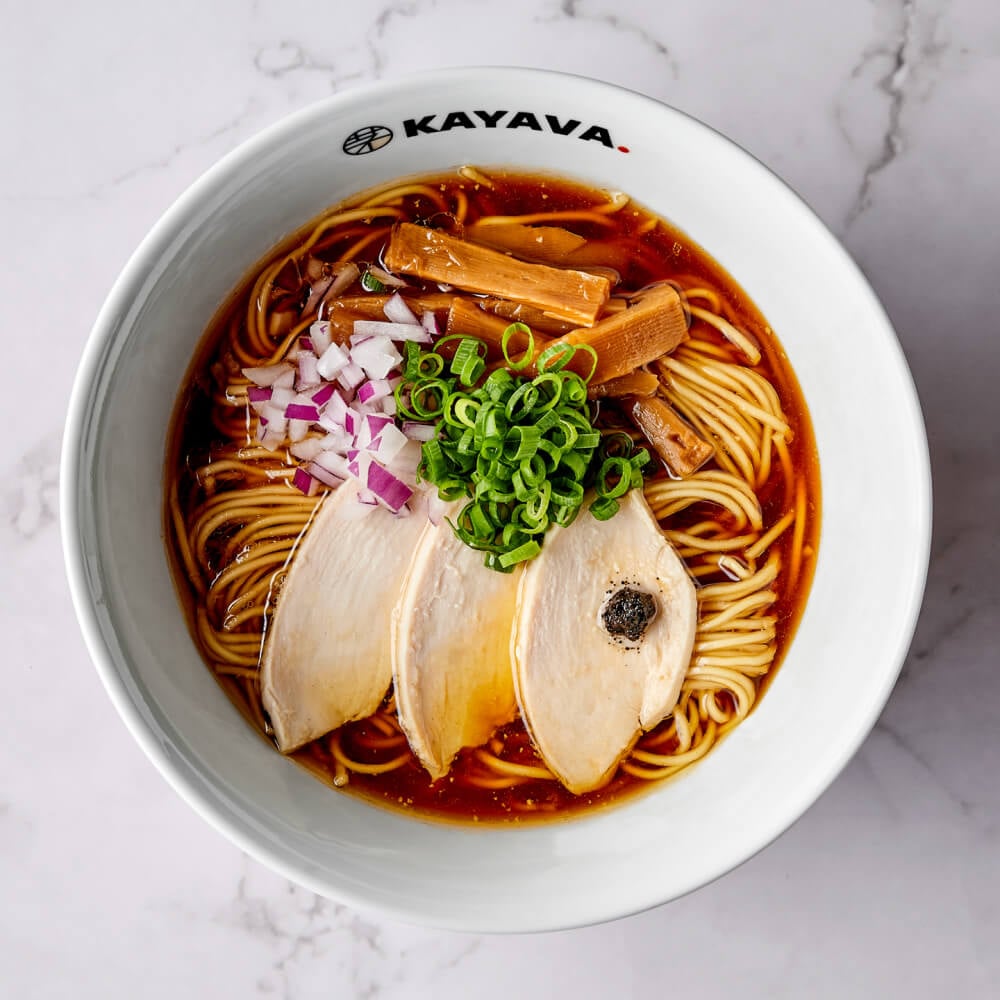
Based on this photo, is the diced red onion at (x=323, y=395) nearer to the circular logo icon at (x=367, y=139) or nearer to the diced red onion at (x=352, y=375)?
the diced red onion at (x=352, y=375)

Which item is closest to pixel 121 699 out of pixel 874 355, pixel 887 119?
pixel 874 355

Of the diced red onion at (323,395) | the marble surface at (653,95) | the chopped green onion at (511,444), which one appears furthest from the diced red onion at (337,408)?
the marble surface at (653,95)

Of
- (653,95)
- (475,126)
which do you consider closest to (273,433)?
(475,126)

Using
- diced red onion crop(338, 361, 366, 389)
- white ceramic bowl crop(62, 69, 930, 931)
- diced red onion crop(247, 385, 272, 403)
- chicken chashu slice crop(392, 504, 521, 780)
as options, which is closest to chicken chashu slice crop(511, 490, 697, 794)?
chicken chashu slice crop(392, 504, 521, 780)

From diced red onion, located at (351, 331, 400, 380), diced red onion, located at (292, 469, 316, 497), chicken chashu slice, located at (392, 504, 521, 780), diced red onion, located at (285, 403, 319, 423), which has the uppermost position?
diced red onion, located at (351, 331, 400, 380)

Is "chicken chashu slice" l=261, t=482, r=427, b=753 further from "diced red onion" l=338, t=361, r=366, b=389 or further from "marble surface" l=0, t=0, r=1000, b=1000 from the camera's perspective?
"marble surface" l=0, t=0, r=1000, b=1000
